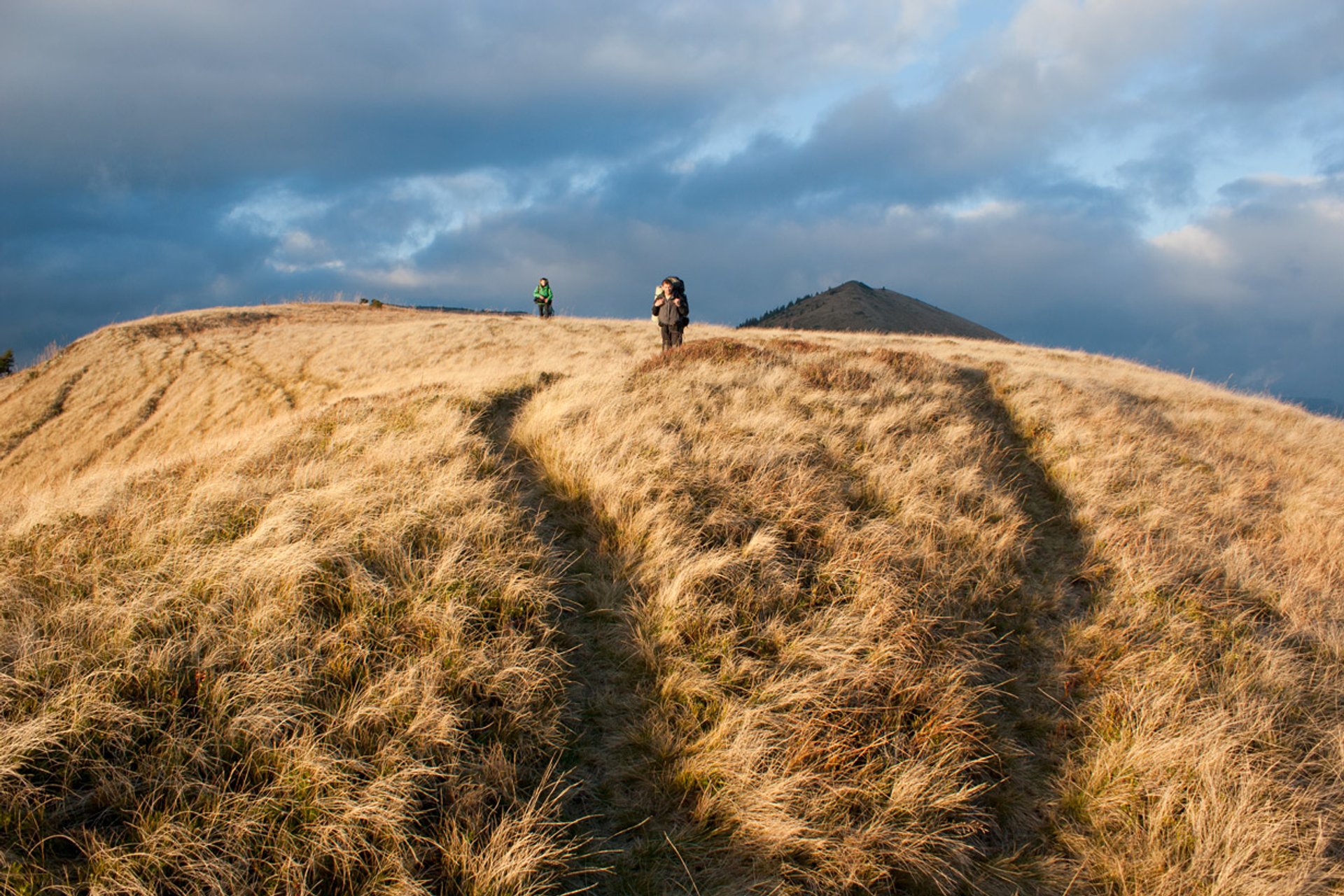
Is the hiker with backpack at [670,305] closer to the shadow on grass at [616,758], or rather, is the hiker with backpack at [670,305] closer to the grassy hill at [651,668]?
the grassy hill at [651,668]

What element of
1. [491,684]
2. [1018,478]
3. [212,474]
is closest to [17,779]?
[491,684]

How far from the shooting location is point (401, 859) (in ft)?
10.6

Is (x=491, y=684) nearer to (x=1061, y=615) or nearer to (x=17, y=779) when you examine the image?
A: (x=17, y=779)

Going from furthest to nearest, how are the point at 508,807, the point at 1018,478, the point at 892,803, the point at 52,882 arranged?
the point at 1018,478 → the point at 892,803 → the point at 508,807 → the point at 52,882

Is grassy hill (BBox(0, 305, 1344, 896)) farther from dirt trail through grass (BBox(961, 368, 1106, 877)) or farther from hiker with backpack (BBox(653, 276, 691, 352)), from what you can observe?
hiker with backpack (BBox(653, 276, 691, 352))

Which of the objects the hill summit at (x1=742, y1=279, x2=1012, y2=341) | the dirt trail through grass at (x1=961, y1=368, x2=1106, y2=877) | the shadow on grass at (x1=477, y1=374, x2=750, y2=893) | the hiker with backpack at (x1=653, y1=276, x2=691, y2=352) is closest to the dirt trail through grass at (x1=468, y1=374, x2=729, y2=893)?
the shadow on grass at (x1=477, y1=374, x2=750, y2=893)

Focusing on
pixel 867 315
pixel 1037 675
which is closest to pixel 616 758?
pixel 1037 675

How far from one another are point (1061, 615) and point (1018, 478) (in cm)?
373

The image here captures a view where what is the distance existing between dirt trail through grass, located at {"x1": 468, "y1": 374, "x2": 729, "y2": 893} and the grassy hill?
27 mm

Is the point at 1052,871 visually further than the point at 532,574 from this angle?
No

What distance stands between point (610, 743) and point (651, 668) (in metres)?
0.72

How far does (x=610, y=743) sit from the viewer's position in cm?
446

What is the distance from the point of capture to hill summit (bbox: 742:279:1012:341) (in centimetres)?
5916

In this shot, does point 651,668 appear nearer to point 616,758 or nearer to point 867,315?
point 616,758
